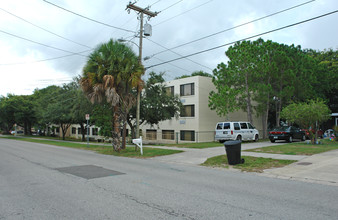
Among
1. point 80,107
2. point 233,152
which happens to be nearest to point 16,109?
point 80,107

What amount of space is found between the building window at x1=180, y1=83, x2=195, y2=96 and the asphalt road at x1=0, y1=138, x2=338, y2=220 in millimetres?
23339

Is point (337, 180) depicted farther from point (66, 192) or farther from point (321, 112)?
point (321, 112)

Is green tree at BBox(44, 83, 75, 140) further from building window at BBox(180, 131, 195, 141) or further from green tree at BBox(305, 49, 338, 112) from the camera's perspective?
green tree at BBox(305, 49, 338, 112)

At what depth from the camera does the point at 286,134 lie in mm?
22109

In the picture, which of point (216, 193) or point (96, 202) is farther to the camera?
point (216, 193)


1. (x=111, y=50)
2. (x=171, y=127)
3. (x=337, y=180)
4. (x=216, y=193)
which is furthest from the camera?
(x=171, y=127)

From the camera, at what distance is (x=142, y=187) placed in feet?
23.2

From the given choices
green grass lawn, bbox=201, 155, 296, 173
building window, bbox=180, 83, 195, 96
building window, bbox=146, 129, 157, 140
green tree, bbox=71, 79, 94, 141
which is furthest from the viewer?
building window, bbox=146, 129, 157, 140

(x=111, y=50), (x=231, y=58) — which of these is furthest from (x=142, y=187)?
(x=231, y=58)

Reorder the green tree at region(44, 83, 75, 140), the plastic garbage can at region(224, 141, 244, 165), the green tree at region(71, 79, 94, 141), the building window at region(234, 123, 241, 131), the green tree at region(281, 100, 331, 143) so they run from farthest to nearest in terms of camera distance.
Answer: the green tree at region(44, 83, 75, 140) → the green tree at region(71, 79, 94, 141) → the building window at region(234, 123, 241, 131) → the green tree at region(281, 100, 331, 143) → the plastic garbage can at region(224, 141, 244, 165)

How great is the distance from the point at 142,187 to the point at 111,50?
37.6 ft

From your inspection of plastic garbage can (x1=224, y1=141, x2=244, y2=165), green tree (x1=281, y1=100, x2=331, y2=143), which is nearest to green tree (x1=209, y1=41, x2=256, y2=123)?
green tree (x1=281, y1=100, x2=331, y2=143)

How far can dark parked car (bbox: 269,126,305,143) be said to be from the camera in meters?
22.2

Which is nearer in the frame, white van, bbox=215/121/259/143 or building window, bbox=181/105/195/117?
white van, bbox=215/121/259/143
